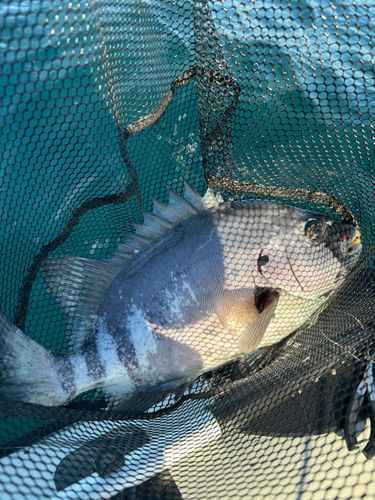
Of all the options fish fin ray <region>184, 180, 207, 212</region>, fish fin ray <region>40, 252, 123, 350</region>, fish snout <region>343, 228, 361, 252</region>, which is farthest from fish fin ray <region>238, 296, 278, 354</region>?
fish fin ray <region>40, 252, 123, 350</region>

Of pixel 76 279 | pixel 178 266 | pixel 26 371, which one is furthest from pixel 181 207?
pixel 26 371

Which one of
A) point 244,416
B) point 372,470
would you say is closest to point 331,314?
point 244,416

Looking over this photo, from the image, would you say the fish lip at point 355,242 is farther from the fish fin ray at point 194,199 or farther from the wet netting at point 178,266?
the fish fin ray at point 194,199

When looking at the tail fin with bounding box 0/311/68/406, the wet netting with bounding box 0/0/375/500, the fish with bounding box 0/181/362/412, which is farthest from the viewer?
the fish with bounding box 0/181/362/412

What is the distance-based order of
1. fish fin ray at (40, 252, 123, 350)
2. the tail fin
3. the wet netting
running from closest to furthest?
the wet netting < the tail fin < fish fin ray at (40, 252, 123, 350)

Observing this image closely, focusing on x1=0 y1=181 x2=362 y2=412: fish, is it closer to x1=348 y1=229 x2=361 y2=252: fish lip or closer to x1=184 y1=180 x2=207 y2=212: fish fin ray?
x1=348 y1=229 x2=361 y2=252: fish lip

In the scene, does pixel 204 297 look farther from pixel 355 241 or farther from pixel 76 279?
pixel 355 241
